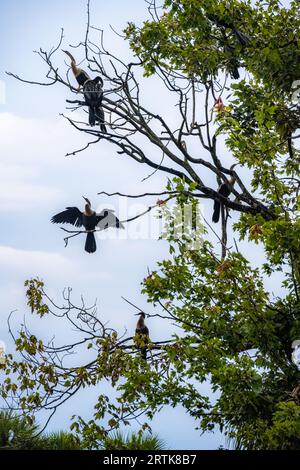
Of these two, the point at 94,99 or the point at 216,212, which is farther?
the point at 216,212

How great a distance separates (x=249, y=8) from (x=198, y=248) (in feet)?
12.6

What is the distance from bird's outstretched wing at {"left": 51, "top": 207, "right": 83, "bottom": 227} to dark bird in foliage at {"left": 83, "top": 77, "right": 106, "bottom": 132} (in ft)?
9.37

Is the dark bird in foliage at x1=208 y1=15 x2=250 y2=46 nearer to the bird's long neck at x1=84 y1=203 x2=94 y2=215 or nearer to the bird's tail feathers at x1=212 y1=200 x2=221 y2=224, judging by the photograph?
the bird's tail feathers at x1=212 y1=200 x2=221 y2=224

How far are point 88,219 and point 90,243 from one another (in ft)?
1.48

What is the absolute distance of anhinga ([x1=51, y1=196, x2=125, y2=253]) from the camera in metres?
13.6

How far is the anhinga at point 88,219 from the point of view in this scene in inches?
535

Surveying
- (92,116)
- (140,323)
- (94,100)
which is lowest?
(140,323)

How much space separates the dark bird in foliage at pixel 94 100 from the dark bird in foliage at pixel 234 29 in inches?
75.6

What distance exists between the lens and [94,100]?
473 inches

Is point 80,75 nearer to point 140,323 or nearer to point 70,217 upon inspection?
point 70,217

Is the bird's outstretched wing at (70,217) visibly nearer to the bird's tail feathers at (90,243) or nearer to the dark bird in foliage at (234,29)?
the bird's tail feathers at (90,243)

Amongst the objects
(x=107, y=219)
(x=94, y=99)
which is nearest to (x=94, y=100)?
(x=94, y=99)
